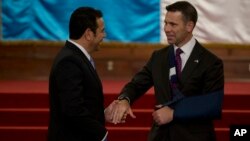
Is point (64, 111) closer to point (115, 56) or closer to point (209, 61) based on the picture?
point (209, 61)

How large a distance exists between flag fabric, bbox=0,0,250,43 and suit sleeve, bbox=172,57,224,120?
14.8 feet

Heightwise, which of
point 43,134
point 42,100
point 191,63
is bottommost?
point 43,134

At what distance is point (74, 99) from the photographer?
2.61 m

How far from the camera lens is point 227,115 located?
5.96m

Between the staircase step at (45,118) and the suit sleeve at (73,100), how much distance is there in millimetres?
3181

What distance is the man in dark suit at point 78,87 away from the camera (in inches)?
104

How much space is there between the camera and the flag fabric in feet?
23.5

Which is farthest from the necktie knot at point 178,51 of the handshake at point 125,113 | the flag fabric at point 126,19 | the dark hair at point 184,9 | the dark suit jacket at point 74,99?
the flag fabric at point 126,19

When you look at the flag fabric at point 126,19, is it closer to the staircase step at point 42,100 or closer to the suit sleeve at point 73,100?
the staircase step at point 42,100

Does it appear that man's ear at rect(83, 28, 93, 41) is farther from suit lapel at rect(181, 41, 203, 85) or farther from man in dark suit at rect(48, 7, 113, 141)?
suit lapel at rect(181, 41, 203, 85)

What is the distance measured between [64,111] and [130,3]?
475cm

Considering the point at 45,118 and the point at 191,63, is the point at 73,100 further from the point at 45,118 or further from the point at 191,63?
the point at 45,118

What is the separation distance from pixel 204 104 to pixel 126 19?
15.3ft

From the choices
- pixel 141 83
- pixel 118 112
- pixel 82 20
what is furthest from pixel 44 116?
pixel 82 20
